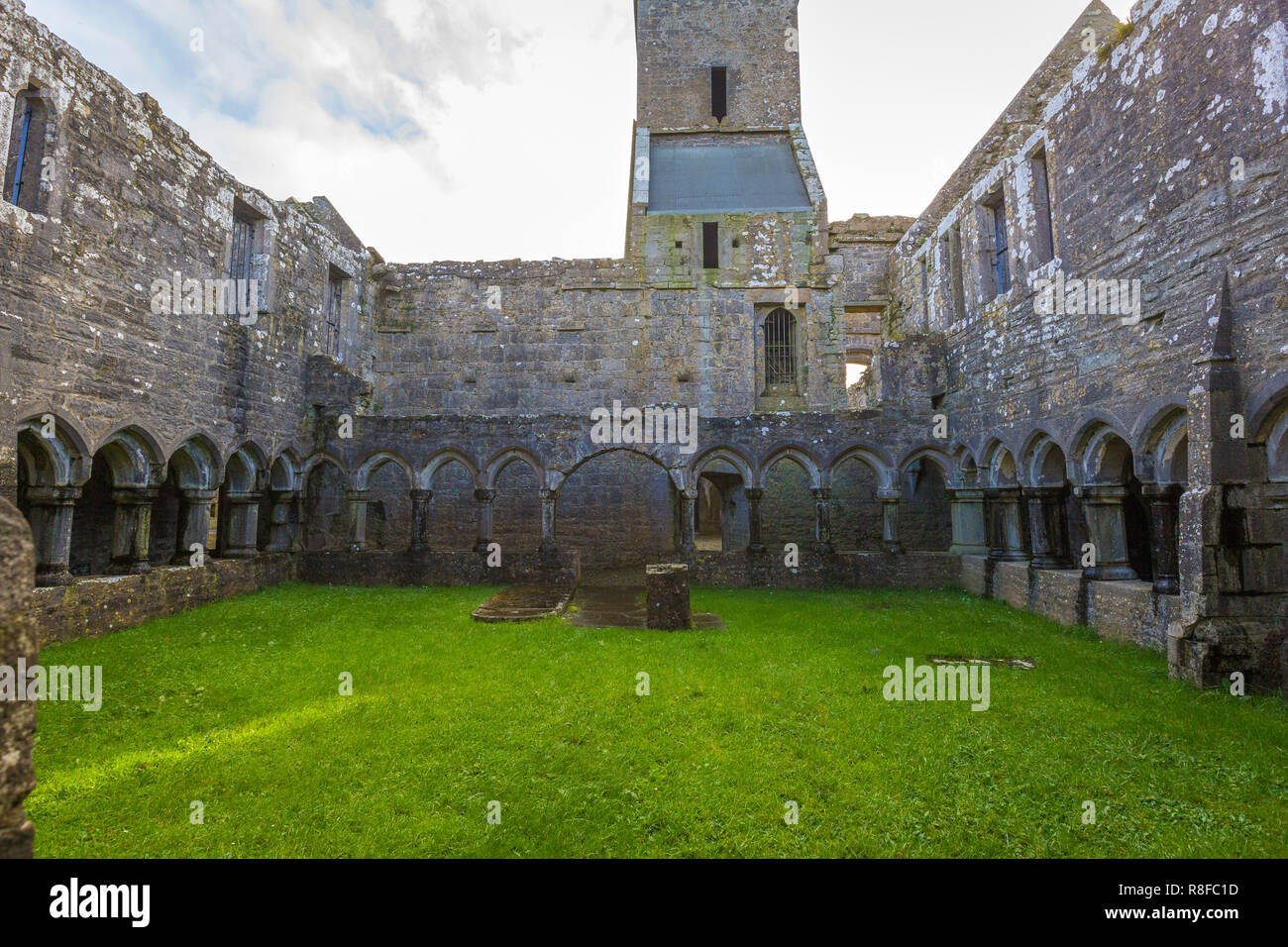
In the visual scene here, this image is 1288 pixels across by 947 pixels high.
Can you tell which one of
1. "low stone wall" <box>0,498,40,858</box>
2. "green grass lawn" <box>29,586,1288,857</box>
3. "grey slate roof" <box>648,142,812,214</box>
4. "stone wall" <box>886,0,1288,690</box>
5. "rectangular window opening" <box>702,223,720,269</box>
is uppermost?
"grey slate roof" <box>648,142,812,214</box>

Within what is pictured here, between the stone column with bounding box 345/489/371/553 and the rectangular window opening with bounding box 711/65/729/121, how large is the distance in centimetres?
1498

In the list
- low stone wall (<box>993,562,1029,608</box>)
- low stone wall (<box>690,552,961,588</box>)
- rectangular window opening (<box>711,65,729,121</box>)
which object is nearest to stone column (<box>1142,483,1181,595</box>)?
low stone wall (<box>993,562,1029,608</box>)

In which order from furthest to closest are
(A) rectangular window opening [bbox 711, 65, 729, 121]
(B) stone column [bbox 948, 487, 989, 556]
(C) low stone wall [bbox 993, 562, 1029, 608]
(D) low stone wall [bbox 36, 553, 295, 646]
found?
1. (A) rectangular window opening [bbox 711, 65, 729, 121]
2. (B) stone column [bbox 948, 487, 989, 556]
3. (C) low stone wall [bbox 993, 562, 1029, 608]
4. (D) low stone wall [bbox 36, 553, 295, 646]

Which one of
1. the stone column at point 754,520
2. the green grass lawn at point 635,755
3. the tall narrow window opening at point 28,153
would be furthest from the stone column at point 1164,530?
the tall narrow window opening at point 28,153

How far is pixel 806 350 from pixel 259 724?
13585 millimetres

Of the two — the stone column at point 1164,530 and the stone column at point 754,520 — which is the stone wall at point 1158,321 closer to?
the stone column at point 1164,530

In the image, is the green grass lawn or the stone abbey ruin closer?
the green grass lawn

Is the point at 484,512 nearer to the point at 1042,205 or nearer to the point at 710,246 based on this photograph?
the point at 710,246

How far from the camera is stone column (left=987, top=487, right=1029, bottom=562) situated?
10375 mm

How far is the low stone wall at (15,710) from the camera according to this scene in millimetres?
1832

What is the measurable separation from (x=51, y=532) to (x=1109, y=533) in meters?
→ 13.1

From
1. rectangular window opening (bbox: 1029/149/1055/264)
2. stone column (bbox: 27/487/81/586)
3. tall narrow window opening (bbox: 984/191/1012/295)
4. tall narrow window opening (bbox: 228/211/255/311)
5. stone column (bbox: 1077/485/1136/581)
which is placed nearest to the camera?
stone column (bbox: 27/487/81/586)

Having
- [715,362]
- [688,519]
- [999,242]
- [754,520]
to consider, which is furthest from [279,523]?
[999,242]

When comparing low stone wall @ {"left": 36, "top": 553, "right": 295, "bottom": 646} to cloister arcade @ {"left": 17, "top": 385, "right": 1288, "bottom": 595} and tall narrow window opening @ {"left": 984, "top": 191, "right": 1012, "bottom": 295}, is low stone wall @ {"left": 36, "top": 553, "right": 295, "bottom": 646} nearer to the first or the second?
cloister arcade @ {"left": 17, "top": 385, "right": 1288, "bottom": 595}
